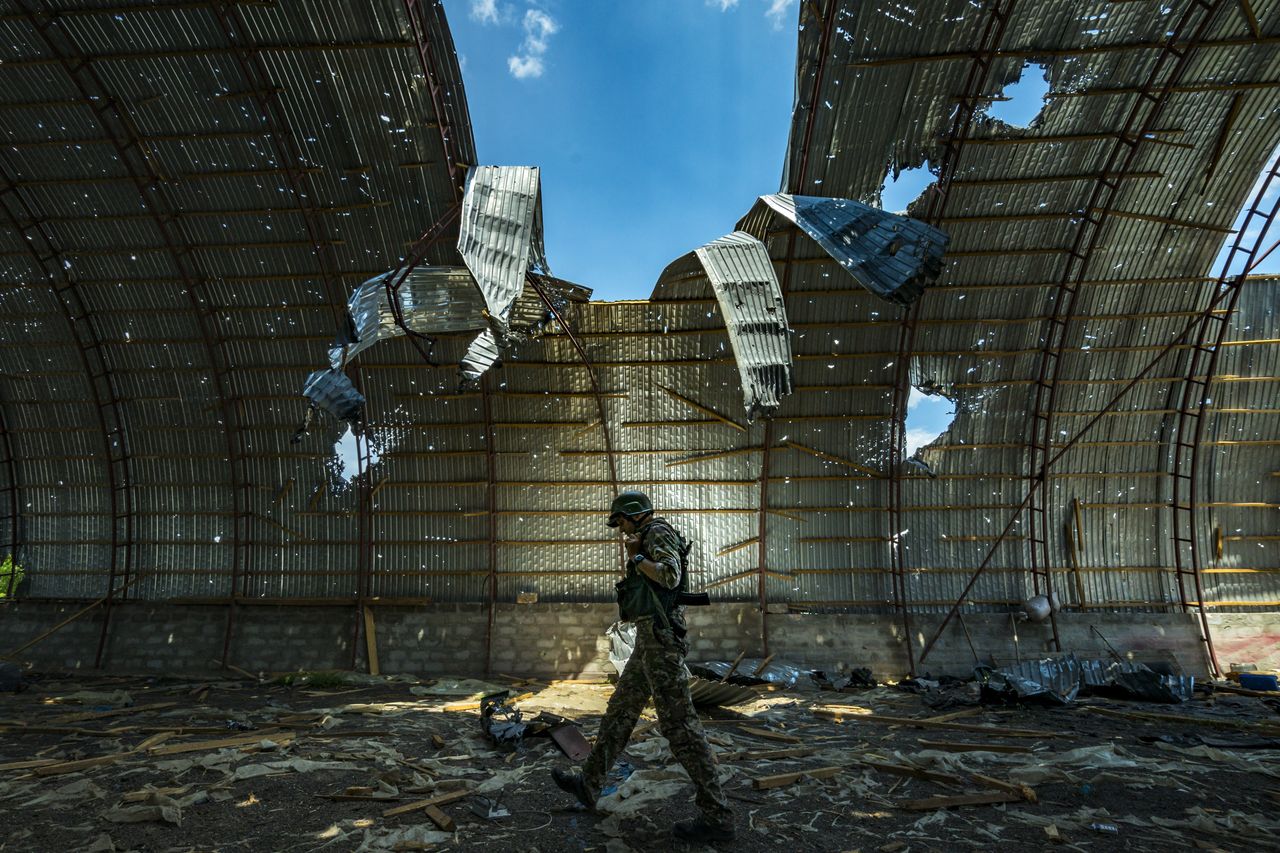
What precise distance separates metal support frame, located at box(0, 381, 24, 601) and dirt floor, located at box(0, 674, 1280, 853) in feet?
26.6

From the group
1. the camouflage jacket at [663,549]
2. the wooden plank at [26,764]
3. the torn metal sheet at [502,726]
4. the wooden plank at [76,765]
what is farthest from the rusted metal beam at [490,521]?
the camouflage jacket at [663,549]

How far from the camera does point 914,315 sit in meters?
14.3

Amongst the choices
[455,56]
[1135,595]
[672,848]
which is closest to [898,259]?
[672,848]

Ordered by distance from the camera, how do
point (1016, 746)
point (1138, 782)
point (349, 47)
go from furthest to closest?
point (349, 47)
point (1016, 746)
point (1138, 782)

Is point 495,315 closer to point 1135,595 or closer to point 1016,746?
point 1016,746

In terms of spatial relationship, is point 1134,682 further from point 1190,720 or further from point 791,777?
point 791,777

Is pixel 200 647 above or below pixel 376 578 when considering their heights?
below

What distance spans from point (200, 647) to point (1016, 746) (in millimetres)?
16889

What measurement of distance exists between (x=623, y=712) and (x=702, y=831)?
106 cm

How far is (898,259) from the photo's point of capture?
8.75 meters

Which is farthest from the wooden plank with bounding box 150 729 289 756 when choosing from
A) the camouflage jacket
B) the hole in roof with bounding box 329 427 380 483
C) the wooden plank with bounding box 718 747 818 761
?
the hole in roof with bounding box 329 427 380 483

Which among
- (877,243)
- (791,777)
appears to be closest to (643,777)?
(791,777)

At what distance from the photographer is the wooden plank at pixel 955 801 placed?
20.8ft

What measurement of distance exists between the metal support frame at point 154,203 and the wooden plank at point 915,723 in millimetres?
13861
